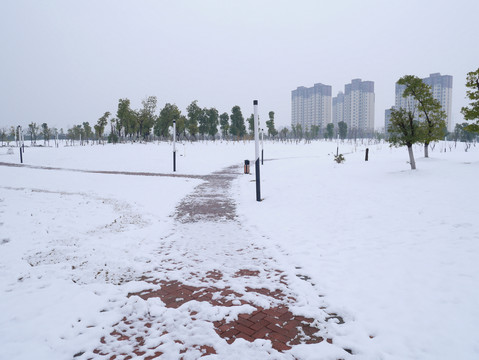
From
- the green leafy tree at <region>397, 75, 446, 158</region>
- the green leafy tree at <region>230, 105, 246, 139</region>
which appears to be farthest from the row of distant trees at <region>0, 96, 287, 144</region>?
the green leafy tree at <region>397, 75, 446, 158</region>

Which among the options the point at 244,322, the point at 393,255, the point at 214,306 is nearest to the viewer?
the point at 244,322

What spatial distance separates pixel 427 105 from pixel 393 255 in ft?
53.7

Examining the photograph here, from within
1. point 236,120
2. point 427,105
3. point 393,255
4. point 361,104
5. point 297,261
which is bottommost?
point 297,261

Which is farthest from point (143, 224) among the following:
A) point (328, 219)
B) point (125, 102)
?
point (125, 102)

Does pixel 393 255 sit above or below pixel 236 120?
below

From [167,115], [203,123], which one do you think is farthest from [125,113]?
[203,123]

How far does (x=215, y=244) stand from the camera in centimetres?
708

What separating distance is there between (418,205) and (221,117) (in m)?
70.3

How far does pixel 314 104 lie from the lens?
178 meters

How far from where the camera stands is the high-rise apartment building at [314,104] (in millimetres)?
174500

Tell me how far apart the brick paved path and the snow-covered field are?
80 mm

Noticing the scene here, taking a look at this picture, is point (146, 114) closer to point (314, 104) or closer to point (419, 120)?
point (419, 120)

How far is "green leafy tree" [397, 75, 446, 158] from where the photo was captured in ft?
58.5

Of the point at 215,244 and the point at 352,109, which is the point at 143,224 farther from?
the point at 352,109
